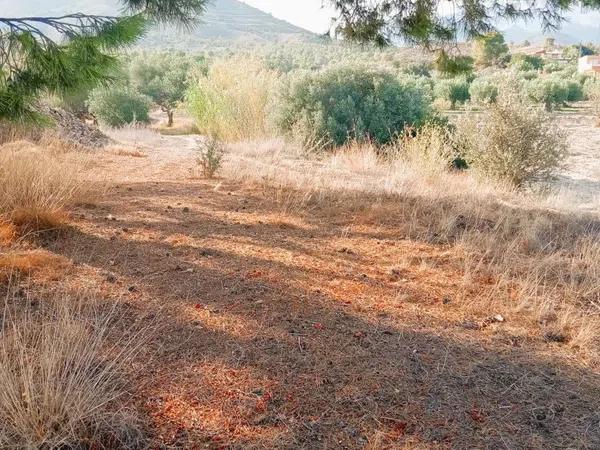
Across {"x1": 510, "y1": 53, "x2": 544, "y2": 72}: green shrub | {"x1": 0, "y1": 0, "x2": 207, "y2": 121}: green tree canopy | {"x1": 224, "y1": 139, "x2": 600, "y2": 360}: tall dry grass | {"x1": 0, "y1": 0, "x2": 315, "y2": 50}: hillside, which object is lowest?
{"x1": 224, "y1": 139, "x2": 600, "y2": 360}: tall dry grass

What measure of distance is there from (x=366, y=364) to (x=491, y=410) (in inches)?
20.6

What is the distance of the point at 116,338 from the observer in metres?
2.20

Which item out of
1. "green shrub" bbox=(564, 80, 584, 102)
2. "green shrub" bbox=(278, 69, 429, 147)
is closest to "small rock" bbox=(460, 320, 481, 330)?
"green shrub" bbox=(278, 69, 429, 147)

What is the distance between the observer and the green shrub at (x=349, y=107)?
10078mm

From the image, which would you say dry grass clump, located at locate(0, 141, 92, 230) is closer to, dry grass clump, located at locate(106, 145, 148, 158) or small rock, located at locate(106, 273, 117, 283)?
small rock, located at locate(106, 273, 117, 283)

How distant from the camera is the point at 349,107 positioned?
10125mm

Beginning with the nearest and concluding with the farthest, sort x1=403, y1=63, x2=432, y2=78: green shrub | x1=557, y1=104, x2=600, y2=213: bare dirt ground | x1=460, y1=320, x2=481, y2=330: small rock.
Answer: x1=460, y1=320, x2=481, y2=330: small rock, x1=403, y1=63, x2=432, y2=78: green shrub, x1=557, y1=104, x2=600, y2=213: bare dirt ground

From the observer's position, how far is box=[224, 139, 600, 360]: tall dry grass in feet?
9.07

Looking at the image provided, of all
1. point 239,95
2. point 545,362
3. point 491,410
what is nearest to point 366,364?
point 491,410

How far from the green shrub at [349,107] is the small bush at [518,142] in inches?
112

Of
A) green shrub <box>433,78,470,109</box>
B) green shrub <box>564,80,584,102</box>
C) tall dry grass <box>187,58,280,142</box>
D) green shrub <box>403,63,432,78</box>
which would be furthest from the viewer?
green shrub <box>564,80,584,102</box>

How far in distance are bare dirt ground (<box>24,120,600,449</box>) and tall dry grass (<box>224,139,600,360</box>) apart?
161 millimetres

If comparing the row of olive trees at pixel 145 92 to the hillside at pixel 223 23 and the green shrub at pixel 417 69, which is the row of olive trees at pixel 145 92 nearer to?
the green shrub at pixel 417 69

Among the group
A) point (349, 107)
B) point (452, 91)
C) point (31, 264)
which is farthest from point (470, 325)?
point (452, 91)
